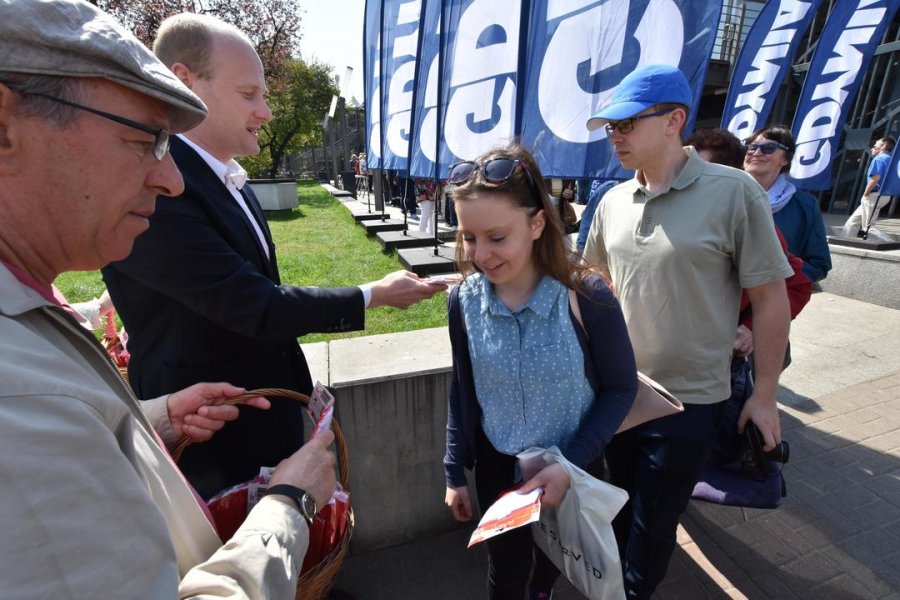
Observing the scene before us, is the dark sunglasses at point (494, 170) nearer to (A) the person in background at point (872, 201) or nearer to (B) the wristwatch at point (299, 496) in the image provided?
(B) the wristwatch at point (299, 496)

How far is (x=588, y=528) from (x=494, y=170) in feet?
3.78

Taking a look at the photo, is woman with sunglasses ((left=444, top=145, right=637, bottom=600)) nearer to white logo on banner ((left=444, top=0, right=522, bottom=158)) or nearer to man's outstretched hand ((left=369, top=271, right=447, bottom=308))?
man's outstretched hand ((left=369, top=271, right=447, bottom=308))

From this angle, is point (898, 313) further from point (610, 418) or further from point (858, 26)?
point (610, 418)

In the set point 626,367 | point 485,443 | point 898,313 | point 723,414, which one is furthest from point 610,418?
point 898,313

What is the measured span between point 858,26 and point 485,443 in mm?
7500

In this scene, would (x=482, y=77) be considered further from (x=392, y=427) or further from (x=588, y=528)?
(x=588, y=528)

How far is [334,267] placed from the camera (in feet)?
20.0

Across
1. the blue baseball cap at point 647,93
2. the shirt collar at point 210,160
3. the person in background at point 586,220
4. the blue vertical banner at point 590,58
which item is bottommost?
the person in background at point 586,220

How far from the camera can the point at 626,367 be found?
1547 millimetres

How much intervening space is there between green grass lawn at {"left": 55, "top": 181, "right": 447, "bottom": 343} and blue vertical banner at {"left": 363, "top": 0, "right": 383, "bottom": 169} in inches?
71.1

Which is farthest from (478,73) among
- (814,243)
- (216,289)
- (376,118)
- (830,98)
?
(376,118)

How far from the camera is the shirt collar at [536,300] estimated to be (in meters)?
1.52

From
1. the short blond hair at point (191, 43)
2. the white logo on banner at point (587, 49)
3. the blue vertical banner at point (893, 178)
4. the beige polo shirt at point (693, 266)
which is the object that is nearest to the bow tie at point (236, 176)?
the short blond hair at point (191, 43)

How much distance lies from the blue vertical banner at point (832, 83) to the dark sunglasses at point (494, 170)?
629 centimetres
